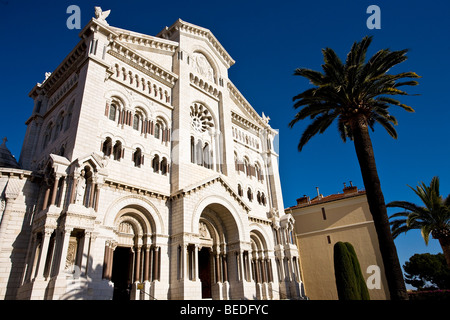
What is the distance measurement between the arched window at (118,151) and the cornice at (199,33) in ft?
43.4

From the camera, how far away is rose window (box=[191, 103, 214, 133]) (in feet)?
84.2

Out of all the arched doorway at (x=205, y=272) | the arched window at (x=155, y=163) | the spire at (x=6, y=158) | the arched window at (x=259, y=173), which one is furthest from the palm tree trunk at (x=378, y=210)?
the spire at (x=6, y=158)

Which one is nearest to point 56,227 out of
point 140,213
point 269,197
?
point 140,213

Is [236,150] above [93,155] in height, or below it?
above

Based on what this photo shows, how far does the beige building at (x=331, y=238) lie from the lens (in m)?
28.4

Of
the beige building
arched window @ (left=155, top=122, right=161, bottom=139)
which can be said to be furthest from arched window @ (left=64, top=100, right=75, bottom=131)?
the beige building

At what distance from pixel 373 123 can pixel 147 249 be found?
1591 cm

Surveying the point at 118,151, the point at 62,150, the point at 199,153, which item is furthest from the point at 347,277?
the point at 62,150

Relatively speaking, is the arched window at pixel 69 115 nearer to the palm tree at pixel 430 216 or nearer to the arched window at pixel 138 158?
the arched window at pixel 138 158

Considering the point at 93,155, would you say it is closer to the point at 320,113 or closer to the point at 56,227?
the point at 56,227

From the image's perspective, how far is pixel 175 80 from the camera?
24438mm

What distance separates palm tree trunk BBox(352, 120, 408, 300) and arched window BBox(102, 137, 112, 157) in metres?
14.2

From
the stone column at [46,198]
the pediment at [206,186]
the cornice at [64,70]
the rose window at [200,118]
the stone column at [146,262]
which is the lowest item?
the stone column at [146,262]

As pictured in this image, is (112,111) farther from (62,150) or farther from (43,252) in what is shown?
(43,252)
